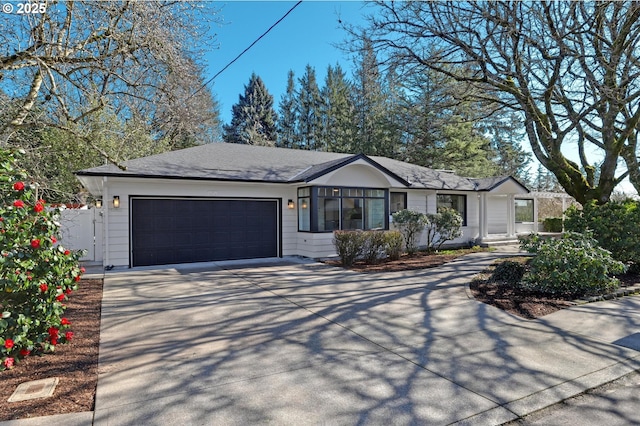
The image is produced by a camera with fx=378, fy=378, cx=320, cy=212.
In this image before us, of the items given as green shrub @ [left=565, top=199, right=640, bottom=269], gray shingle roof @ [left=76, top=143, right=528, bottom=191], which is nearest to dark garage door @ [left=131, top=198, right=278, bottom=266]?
gray shingle roof @ [left=76, top=143, right=528, bottom=191]

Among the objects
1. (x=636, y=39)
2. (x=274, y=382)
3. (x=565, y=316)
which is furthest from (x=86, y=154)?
(x=636, y=39)

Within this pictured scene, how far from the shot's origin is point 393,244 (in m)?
11.2

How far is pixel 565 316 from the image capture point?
553 cm

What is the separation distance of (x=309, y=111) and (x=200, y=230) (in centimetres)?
2554

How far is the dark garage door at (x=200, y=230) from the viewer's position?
10.1m

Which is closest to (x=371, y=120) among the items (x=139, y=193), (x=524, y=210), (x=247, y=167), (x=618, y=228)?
(x=524, y=210)

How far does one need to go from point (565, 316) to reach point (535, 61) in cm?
666

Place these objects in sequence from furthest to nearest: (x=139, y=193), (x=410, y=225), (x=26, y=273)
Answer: (x=410, y=225) → (x=139, y=193) → (x=26, y=273)

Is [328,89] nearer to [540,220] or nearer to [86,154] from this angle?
[540,220]

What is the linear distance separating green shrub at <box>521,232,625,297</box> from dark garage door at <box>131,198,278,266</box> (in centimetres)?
738

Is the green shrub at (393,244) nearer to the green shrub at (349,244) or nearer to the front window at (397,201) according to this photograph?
the green shrub at (349,244)

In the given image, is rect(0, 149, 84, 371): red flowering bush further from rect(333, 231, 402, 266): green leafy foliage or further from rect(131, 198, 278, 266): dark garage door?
rect(333, 231, 402, 266): green leafy foliage

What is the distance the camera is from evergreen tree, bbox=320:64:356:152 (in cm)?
3005

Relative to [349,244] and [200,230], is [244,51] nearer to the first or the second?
[200,230]
